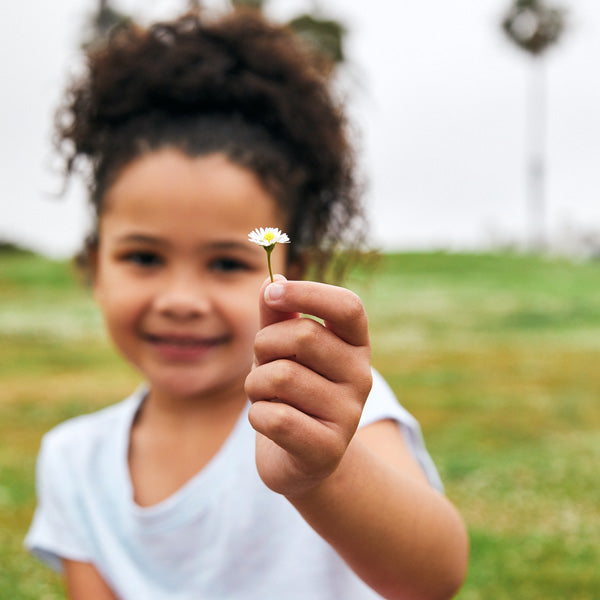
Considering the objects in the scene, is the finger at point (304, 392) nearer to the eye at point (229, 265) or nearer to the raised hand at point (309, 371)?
the raised hand at point (309, 371)

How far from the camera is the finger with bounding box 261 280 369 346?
1.29m

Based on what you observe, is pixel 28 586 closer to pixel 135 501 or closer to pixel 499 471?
pixel 135 501

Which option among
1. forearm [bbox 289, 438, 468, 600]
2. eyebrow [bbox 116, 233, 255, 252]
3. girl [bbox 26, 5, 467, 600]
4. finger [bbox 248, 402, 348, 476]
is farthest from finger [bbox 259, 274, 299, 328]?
eyebrow [bbox 116, 233, 255, 252]

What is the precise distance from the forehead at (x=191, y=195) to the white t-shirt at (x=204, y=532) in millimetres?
575

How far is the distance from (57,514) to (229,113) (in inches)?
54.8

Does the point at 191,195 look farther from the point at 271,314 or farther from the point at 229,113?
the point at 271,314

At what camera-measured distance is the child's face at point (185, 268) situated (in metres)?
2.29

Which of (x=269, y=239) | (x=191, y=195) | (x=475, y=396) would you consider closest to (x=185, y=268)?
(x=191, y=195)

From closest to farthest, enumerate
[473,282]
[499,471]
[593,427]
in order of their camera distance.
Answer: [499,471] < [593,427] < [473,282]

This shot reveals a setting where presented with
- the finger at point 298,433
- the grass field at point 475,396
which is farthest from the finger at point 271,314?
the grass field at point 475,396

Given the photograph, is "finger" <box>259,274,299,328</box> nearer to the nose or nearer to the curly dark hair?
the nose

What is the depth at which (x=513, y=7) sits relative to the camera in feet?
106

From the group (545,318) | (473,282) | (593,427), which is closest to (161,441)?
(593,427)

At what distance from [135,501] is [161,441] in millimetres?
192
